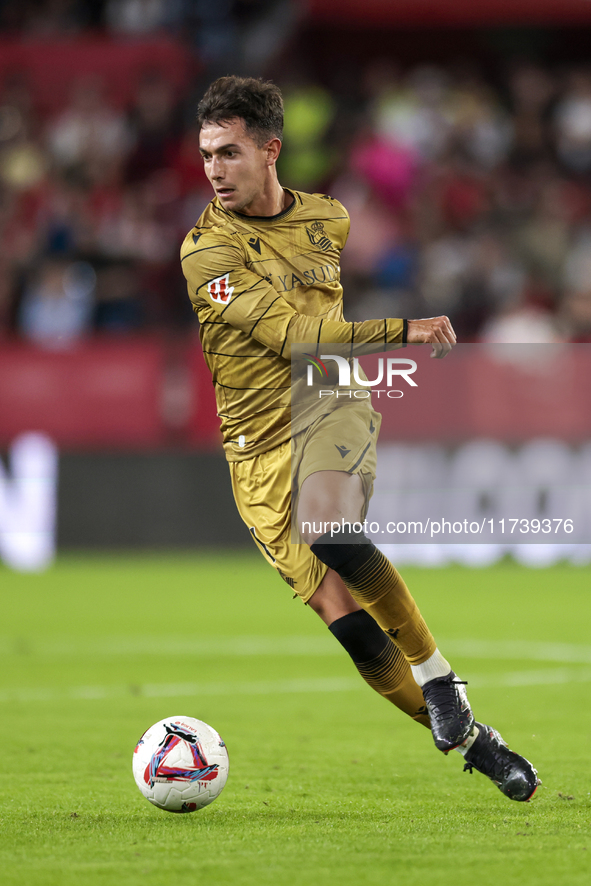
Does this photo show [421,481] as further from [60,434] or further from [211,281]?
[211,281]

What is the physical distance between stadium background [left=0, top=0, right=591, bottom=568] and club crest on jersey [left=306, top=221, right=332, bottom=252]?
25.6 feet

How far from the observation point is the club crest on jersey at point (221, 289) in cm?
452

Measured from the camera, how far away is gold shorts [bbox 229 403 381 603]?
463 centimetres

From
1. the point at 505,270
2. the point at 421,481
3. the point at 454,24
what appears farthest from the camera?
the point at 454,24

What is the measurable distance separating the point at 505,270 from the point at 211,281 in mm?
10158

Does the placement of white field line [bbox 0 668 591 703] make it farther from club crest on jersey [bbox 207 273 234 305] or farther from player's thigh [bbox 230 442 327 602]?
club crest on jersey [bbox 207 273 234 305]

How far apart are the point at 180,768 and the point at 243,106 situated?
2.27m

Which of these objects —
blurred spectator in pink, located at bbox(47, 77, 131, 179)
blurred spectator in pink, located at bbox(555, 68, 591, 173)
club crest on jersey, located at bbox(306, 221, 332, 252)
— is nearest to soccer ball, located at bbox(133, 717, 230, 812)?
club crest on jersey, located at bbox(306, 221, 332, 252)

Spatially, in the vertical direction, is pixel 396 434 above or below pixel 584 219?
below

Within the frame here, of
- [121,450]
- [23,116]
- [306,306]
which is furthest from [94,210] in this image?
[306,306]

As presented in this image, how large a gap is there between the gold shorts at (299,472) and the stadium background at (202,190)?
7867 mm

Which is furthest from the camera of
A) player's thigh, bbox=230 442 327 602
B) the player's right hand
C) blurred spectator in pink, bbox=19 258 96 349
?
blurred spectator in pink, bbox=19 258 96 349

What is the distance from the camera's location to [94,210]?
49.9 ft

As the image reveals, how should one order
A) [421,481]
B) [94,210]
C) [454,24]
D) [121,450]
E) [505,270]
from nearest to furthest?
[421,481] < [121,450] < [505,270] < [94,210] < [454,24]
